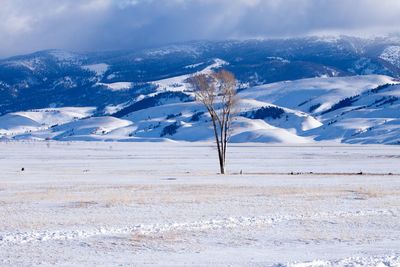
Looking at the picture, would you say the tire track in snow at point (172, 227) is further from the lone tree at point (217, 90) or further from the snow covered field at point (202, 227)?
the lone tree at point (217, 90)

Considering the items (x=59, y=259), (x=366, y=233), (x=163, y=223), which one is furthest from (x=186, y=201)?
(x=59, y=259)

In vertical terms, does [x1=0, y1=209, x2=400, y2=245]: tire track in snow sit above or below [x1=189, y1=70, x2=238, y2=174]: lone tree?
below

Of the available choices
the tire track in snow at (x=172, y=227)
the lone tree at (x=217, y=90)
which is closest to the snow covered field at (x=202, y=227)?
the tire track in snow at (x=172, y=227)

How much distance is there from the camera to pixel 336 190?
154 ft

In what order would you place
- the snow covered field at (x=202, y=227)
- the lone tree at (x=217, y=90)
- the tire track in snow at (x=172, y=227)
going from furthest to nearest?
the lone tree at (x=217, y=90) → the tire track in snow at (x=172, y=227) → the snow covered field at (x=202, y=227)

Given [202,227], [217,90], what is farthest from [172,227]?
[217,90]

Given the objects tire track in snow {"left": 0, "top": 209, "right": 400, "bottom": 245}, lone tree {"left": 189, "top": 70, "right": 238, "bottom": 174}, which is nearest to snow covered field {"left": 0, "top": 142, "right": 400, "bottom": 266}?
tire track in snow {"left": 0, "top": 209, "right": 400, "bottom": 245}

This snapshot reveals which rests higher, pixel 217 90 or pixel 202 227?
pixel 217 90

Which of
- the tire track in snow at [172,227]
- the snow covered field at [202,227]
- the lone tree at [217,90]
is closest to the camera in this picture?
the snow covered field at [202,227]

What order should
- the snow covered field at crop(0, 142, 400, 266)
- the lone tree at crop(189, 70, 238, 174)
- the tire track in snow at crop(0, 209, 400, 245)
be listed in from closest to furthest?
the snow covered field at crop(0, 142, 400, 266), the tire track in snow at crop(0, 209, 400, 245), the lone tree at crop(189, 70, 238, 174)

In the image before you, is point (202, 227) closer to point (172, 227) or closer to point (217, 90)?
point (172, 227)

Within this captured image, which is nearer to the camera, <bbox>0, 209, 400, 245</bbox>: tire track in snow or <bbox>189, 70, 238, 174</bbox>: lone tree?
<bbox>0, 209, 400, 245</bbox>: tire track in snow

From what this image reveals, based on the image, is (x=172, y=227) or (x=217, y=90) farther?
(x=217, y=90)

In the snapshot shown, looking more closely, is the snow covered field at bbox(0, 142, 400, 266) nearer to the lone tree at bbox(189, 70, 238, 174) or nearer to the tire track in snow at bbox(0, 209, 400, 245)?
the tire track in snow at bbox(0, 209, 400, 245)
